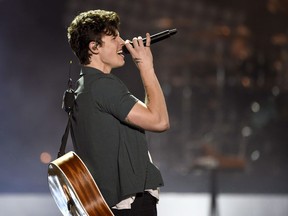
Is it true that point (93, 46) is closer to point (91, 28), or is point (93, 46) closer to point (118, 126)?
point (91, 28)

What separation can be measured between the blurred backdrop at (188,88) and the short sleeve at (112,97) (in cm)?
315

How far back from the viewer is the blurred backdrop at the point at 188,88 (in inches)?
196

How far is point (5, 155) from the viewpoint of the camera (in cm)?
502

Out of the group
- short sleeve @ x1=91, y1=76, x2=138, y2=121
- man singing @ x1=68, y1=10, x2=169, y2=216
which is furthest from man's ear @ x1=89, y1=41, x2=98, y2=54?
short sleeve @ x1=91, y1=76, x2=138, y2=121

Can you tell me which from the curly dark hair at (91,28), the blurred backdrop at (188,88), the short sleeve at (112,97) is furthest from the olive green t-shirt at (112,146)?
the blurred backdrop at (188,88)

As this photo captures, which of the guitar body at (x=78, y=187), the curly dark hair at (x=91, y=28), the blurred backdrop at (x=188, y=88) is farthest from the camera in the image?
the blurred backdrop at (x=188, y=88)

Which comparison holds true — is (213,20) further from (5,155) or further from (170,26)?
(5,155)

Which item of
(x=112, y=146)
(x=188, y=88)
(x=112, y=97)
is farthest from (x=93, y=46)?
(x=188, y=88)

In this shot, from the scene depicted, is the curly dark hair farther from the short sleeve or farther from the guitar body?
the guitar body

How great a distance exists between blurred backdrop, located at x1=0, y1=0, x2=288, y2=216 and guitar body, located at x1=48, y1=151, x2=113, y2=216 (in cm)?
321

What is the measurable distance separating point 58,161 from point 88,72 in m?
0.27

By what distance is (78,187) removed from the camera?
171 centimetres

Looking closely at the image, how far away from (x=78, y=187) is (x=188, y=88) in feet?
12.5

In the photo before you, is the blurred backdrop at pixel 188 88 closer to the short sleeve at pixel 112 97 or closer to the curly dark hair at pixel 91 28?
the curly dark hair at pixel 91 28
